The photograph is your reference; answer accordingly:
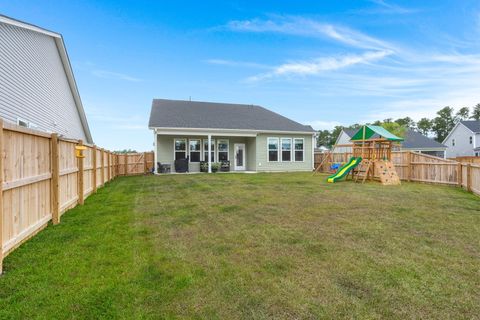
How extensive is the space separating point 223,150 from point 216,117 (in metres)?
2.39

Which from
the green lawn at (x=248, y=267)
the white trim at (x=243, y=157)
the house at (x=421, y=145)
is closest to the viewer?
the green lawn at (x=248, y=267)

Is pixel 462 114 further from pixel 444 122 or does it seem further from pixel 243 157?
pixel 243 157

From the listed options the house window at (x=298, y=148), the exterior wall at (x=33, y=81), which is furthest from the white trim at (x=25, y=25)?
the house window at (x=298, y=148)

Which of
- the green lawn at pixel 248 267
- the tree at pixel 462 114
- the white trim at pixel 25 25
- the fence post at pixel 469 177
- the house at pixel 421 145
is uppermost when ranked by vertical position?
the tree at pixel 462 114

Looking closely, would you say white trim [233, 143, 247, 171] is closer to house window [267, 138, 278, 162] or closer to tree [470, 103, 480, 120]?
house window [267, 138, 278, 162]

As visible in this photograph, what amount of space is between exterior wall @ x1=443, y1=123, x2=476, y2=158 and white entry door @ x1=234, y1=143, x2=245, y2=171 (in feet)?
104

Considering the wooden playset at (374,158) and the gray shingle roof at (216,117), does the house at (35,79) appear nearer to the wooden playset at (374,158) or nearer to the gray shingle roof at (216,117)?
the gray shingle roof at (216,117)

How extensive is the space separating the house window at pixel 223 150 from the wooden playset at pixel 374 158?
8274 millimetres

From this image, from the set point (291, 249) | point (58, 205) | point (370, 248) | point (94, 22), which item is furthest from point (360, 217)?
point (94, 22)

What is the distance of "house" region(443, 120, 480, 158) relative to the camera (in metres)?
33.2

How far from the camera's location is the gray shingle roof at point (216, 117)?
17166mm

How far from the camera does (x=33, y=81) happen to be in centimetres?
926

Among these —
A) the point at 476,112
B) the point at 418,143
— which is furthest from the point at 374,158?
the point at 476,112

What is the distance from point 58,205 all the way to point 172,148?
13.0 m
